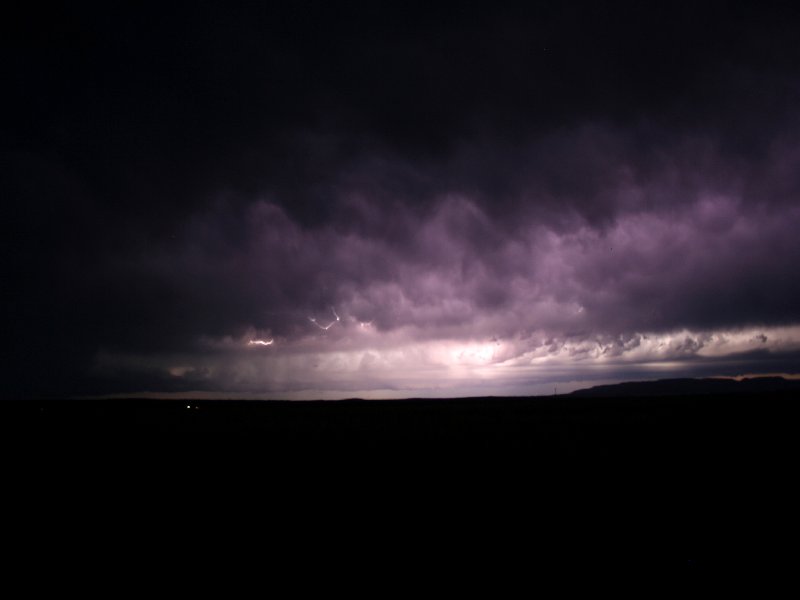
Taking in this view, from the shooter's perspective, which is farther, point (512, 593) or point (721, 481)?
point (721, 481)

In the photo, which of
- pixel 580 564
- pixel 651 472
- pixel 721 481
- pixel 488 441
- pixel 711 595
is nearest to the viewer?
pixel 711 595

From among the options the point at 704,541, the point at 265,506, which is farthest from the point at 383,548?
the point at 704,541

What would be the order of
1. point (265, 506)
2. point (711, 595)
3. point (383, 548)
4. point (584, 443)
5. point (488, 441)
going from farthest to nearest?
point (488, 441), point (584, 443), point (265, 506), point (383, 548), point (711, 595)

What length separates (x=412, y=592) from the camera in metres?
9.14

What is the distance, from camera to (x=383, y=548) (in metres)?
11.3

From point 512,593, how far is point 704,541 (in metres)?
5.86

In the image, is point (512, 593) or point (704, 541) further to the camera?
point (704, 541)

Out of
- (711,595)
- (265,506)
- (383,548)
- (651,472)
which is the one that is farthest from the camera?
(651,472)

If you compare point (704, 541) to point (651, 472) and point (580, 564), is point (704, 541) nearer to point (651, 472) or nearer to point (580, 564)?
point (580, 564)

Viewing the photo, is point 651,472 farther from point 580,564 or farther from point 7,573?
point 7,573

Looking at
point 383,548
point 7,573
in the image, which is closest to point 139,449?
point 7,573

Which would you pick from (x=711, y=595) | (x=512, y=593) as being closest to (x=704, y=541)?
(x=711, y=595)

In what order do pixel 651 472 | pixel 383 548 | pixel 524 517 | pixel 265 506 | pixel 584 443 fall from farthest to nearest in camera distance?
pixel 584 443 < pixel 651 472 < pixel 265 506 < pixel 524 517 < pixel 383 548

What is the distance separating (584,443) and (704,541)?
1889 centimetres
